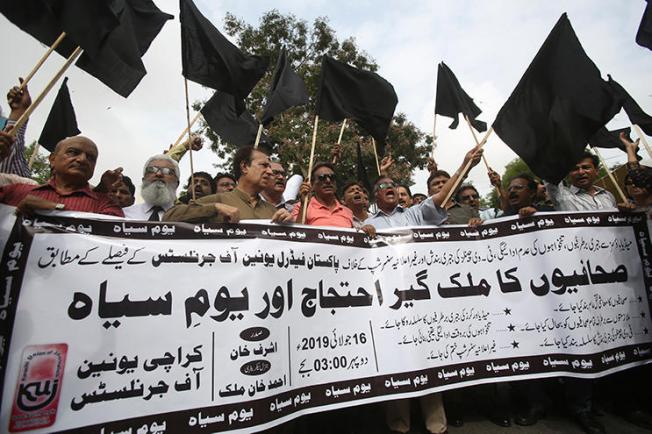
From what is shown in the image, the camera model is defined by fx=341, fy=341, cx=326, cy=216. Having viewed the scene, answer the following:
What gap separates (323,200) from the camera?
Answer: 3826mm

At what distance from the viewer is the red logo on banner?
1.73 meters

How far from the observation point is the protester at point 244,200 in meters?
2.53

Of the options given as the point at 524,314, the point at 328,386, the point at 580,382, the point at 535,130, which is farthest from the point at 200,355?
the point at 535,130

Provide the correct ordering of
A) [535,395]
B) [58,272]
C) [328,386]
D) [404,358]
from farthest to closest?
[535,395] < [404,358] < [328,386] < [58,272]

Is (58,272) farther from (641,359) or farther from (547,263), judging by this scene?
(641,359)

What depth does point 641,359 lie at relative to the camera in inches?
120

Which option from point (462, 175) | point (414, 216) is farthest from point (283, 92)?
point (462, 175)

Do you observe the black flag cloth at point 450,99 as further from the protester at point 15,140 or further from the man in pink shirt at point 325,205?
the protester at point 15,140

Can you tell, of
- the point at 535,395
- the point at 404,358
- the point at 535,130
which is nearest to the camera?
the point at 404,358

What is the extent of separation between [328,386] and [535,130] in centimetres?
311

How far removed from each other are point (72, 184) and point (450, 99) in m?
4.73

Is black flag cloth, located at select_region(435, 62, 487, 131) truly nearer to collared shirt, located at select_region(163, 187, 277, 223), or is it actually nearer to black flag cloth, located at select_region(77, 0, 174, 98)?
collared shirt, located at select_region(163, 187, 277, 223)

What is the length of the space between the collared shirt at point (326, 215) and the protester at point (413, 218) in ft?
1.27

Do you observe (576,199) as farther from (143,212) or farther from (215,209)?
(143,212)
